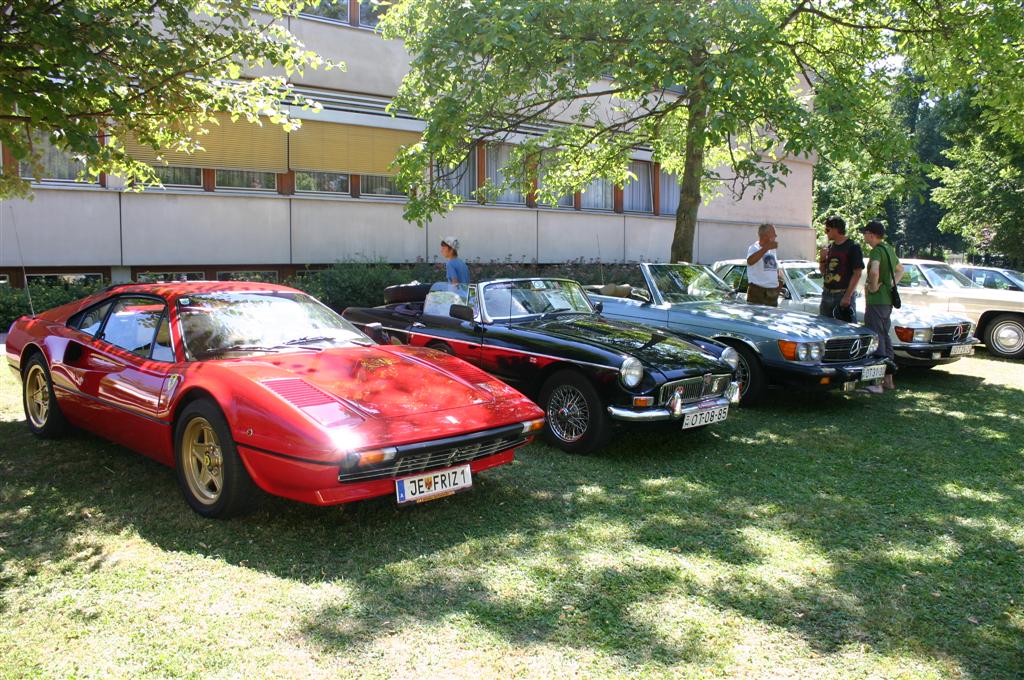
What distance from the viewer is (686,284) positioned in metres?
9.41

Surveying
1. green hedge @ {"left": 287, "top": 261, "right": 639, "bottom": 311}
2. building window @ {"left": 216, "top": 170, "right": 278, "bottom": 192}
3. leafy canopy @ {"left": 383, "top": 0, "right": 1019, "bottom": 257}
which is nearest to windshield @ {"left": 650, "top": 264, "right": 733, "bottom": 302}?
leafy canopy @ {"left": 383, "top": 0, "right": 1019, "bottom": 257}

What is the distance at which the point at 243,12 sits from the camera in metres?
7.25

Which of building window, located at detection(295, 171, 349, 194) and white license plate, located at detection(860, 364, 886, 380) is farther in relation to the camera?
building window, located at detection(295, 171, 349, 194)

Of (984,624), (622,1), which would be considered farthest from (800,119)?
(984,624)

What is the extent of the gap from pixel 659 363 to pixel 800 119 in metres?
4.84

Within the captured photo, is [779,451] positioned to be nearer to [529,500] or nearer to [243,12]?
[529,500]

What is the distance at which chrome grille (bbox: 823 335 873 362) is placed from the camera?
26.1 ft

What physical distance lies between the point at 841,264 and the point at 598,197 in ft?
36.8

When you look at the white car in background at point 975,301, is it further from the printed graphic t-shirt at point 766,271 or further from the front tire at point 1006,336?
the printed graphic t-shirt at point 766,271

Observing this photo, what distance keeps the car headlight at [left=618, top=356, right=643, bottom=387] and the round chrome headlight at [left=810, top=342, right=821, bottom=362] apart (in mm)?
2653

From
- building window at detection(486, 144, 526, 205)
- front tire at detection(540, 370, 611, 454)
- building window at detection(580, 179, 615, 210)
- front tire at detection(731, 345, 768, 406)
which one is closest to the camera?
front tire at detection(540, 370, 611, 454)

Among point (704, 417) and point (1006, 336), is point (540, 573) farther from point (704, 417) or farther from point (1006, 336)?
point (1006, 336)

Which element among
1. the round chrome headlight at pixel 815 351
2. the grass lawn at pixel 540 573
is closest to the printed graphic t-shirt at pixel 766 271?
the round chrome headlight at pixel 815 351

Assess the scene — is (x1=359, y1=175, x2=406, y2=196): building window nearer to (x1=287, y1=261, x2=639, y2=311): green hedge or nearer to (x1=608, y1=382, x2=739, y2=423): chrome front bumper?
(x1=287, y1=261, x2=639, y2=311): green hedge
